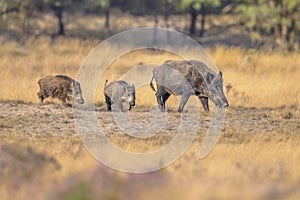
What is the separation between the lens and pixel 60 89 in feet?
51.4

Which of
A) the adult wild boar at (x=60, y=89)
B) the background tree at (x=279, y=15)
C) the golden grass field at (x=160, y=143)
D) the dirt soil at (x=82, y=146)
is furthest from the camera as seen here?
the background tree at (x=279, y=15)

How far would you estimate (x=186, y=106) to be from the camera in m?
15.7

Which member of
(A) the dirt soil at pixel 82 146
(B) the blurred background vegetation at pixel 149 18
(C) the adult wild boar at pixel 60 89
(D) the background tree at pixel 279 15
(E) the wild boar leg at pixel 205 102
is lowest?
(A) the dirt soil at pixel 82 146

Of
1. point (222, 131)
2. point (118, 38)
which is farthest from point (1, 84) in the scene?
point (118, 38)

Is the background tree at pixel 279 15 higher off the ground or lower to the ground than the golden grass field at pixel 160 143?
higher

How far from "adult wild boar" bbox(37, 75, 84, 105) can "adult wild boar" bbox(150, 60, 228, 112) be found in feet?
5.84

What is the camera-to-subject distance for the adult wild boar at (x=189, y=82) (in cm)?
1458

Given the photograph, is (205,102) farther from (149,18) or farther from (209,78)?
(149,18)

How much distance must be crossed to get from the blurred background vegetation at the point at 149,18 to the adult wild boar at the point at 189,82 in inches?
430

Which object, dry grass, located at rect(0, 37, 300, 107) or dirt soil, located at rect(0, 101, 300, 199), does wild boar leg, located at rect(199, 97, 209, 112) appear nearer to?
dirt soil, located at rect(0, 101, 300, 199)

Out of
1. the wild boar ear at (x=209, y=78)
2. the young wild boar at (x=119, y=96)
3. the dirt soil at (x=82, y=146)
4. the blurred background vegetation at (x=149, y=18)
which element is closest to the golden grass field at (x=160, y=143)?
the dirt soil at (x=82, y=146)

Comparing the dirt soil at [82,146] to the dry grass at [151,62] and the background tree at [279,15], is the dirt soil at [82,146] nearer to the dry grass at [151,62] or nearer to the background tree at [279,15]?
the dry grass at [151,62]

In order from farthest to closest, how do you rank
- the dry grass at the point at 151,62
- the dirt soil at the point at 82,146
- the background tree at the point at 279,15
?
the background tree at the point at 279,15 → the dry grass at the point at 151,62 → the dirt soil at the point at 82,146

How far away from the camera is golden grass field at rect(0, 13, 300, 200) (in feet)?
23.5
